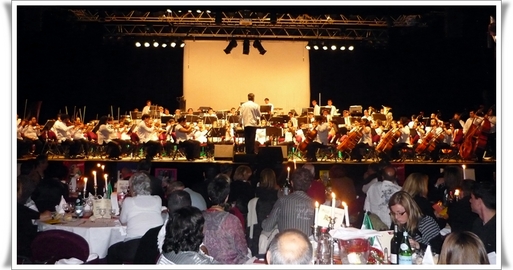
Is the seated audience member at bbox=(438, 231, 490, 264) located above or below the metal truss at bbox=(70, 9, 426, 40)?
below

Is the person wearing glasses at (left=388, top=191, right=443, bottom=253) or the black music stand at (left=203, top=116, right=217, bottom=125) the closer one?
the person wearing glasses at (left=388, top=191, right=443, bottom=253)

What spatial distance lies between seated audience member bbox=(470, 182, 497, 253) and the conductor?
11.3 metres

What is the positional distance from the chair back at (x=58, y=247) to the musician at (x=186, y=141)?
11108 mm

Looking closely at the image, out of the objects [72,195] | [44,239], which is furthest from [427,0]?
[72,195]

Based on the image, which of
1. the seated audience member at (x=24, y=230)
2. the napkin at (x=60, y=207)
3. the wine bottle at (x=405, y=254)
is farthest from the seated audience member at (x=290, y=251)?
the napkin at (x=60, y=207)

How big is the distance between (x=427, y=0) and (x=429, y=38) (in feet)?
54.1

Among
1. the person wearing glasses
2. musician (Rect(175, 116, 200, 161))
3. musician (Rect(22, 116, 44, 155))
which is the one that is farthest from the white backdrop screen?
the person wearing glasses

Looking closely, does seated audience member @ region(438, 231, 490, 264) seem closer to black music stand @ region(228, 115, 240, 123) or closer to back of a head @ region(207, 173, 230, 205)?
back of a head @ region(207, 173, 230, 205)

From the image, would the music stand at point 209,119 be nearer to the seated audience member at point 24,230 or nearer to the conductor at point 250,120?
the conductor at point 250,120

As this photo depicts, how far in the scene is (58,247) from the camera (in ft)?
16.2

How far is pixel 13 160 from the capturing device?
128 inches

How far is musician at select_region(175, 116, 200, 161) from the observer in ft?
52.9

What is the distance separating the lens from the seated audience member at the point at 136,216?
5891 mm

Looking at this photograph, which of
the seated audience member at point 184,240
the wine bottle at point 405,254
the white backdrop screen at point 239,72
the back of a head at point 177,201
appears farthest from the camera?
the white backdrop screen at point 239,72
